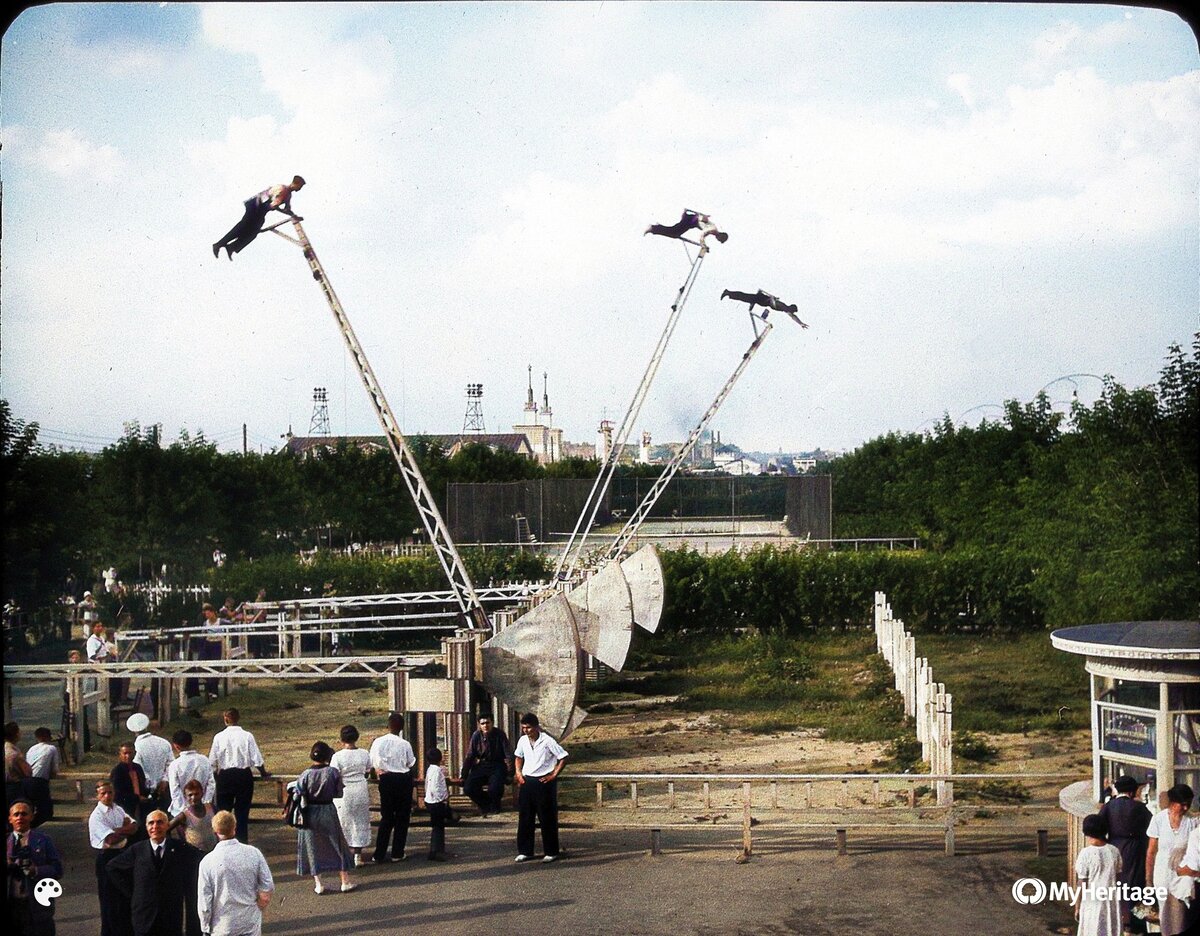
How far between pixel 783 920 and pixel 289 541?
93.9 ft

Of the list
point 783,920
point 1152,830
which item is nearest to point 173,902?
point 783,920

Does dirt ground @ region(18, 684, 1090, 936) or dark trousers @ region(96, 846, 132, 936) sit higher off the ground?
dark trousers @ region(96, 846, 132, 936)

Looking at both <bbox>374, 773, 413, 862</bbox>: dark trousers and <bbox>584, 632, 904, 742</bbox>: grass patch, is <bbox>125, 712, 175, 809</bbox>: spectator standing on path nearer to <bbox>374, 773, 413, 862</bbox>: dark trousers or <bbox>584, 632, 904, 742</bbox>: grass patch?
<bbox>374, 773, 413, 862</bbox>: dark trousers

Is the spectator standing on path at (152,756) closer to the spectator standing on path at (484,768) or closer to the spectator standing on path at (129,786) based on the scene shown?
the spectator standing on path at (129,786)

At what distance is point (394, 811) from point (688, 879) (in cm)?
245

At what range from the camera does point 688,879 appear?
33.3ft

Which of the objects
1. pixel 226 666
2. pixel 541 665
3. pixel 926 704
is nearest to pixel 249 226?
pixel 226 666

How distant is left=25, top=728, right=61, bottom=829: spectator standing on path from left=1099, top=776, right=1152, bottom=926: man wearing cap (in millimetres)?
7356

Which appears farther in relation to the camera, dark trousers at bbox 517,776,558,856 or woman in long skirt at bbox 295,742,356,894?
dark trousers at bbox 517,776,558,856

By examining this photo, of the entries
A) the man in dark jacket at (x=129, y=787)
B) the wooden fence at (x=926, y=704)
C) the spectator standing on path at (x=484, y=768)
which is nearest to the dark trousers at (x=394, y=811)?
the spectator standing on path at (x=484, y=768)

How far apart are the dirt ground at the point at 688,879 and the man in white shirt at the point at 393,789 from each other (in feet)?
0.71

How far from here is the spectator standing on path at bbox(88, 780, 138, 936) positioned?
27.3 feet

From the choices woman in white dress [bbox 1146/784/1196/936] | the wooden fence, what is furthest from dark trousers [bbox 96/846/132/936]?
the wooden fence

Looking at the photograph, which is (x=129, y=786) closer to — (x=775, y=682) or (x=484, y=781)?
(x=484, y=781)
